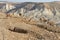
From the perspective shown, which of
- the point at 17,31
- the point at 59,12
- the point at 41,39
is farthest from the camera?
the point at 59,12

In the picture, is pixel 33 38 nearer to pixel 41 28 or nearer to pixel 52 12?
pixel 41 28

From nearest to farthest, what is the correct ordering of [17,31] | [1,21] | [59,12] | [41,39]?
[41,39] → [17,31] → [1,21] → [59,12]

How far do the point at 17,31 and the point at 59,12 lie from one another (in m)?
22.2

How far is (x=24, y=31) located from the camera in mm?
11492

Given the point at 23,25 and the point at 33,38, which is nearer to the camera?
the point at 33,38

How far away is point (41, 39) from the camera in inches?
401

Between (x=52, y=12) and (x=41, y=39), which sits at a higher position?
(x=41, y=39)

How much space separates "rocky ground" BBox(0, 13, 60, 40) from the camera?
10.3m

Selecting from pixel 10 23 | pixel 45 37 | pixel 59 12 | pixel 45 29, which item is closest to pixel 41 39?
pixel 45 37

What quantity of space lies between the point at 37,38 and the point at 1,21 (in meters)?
3.08

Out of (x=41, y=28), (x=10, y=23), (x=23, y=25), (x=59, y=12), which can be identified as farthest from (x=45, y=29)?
(x=59, y=12)

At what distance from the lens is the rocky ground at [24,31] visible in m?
10.3

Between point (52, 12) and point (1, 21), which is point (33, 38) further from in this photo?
point (52, 12)

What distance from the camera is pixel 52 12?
1321 inches
